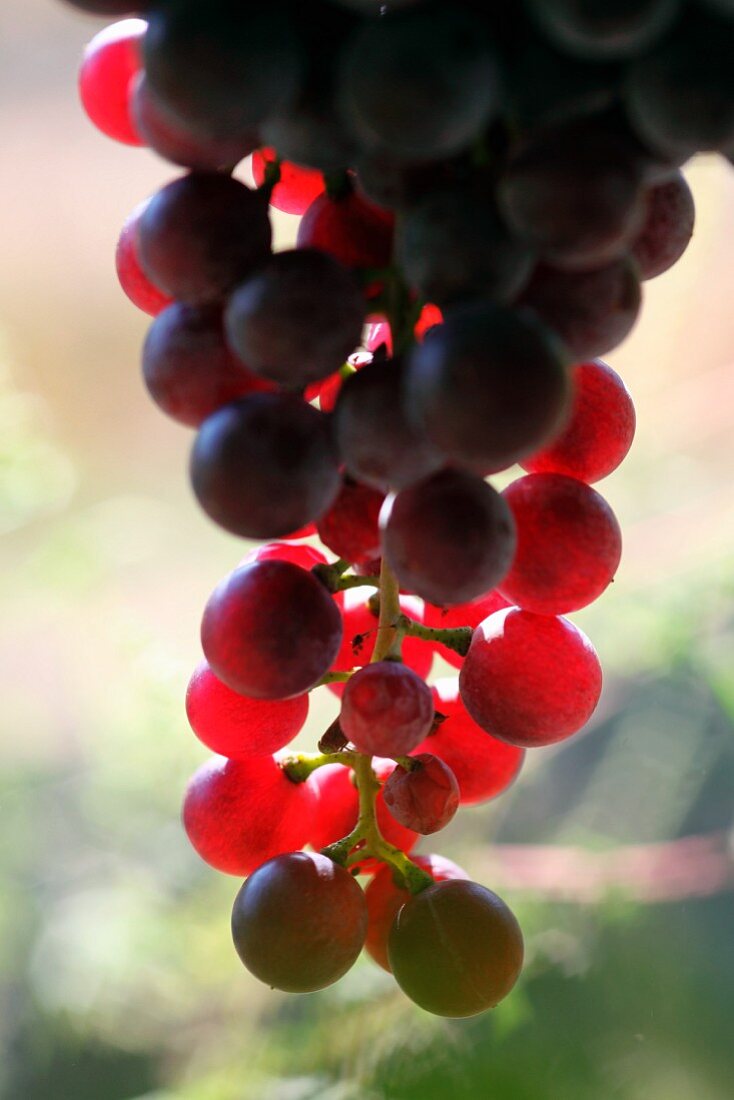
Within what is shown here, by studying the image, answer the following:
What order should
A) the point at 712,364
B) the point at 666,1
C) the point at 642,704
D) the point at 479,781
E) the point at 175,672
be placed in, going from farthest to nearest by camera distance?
the point at 712,364 → the point at 642,704 → the point at 175,672 → the point at 479,781 → the point at 666,1

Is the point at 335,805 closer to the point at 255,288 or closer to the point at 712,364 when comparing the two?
the point at 255,288

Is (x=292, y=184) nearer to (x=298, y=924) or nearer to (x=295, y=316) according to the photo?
(x=295, y=316)

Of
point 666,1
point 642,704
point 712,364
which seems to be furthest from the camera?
point 712,364

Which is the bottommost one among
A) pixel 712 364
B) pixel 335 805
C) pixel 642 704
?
pixel 642 704

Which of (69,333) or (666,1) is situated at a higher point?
(666,1)

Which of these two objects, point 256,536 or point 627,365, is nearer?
point 256,536

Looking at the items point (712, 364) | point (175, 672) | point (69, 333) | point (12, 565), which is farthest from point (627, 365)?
point (69, 333)

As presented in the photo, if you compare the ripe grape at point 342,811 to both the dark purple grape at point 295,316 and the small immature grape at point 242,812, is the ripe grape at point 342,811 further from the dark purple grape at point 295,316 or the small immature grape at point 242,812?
the dark purple grape at point 295,316

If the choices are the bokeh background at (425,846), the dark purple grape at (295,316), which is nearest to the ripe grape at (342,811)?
the dark purple grape at (295,316)
